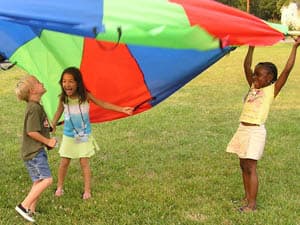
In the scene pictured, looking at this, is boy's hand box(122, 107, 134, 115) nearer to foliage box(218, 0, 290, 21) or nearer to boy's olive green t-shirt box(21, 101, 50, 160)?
boy's olive green t-shirt box(21, 101, 50, 160)

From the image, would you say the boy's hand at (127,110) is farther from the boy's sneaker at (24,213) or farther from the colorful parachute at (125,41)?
the boy's sneaker at (24,213)

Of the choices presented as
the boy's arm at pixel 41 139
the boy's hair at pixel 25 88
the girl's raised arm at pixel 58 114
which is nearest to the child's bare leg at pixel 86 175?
the girl's raised arm at pixel 58 114

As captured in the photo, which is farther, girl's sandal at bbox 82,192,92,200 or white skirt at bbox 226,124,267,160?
girl's sandal at bbox 82,192,92,200

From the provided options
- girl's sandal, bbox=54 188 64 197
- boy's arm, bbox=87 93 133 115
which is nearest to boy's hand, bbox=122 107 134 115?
boy's arm, bbox=87 93 133 115

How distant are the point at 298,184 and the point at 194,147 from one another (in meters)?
1.78

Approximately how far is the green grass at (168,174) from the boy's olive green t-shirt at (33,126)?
61 centimetres

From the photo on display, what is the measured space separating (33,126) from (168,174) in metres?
1.94

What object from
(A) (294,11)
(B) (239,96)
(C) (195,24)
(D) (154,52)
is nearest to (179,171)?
(D) (154,52)

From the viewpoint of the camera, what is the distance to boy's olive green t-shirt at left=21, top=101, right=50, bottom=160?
4.41m

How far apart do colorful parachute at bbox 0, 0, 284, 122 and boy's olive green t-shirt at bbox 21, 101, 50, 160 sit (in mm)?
737

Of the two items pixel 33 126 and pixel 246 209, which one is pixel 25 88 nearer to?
pixel 33 126

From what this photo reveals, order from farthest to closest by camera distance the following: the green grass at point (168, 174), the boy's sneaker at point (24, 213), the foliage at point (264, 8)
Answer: the foliage at point (264, 8) → the green grass at point (168, 174) → the boy's sneaker at point (24, 213)

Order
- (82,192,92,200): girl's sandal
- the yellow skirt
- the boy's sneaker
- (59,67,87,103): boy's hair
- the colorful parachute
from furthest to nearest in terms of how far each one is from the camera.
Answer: (82,192,92,200): girl's sandal
the yellow skirt
(59,67,87,103): boy's hair
the boy's sneaker
the colorful parachute

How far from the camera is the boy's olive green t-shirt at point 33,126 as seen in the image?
4414mm
